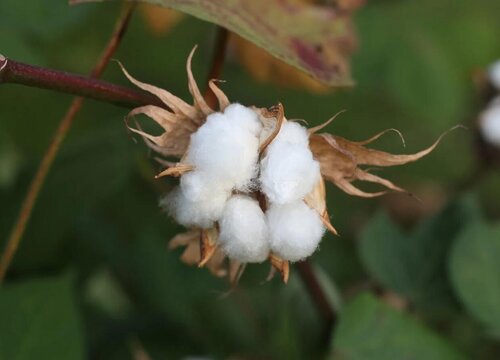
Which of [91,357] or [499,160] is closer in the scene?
[91,357]

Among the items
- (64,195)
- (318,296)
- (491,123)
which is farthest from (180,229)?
(491,123)

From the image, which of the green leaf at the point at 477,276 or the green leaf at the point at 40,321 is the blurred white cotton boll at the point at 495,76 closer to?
the green leaf at the point at 477,276

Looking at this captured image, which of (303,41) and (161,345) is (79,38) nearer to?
(161,345)

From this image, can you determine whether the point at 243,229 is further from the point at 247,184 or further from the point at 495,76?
the point at 495,76

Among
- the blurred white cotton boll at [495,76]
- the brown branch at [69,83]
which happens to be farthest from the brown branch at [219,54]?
the blurred white cotton boll at [495,76]

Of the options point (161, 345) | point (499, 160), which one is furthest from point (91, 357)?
point (499, 160)

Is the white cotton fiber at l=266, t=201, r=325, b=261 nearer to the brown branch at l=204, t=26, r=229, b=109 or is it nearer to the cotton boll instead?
the cotton boll
